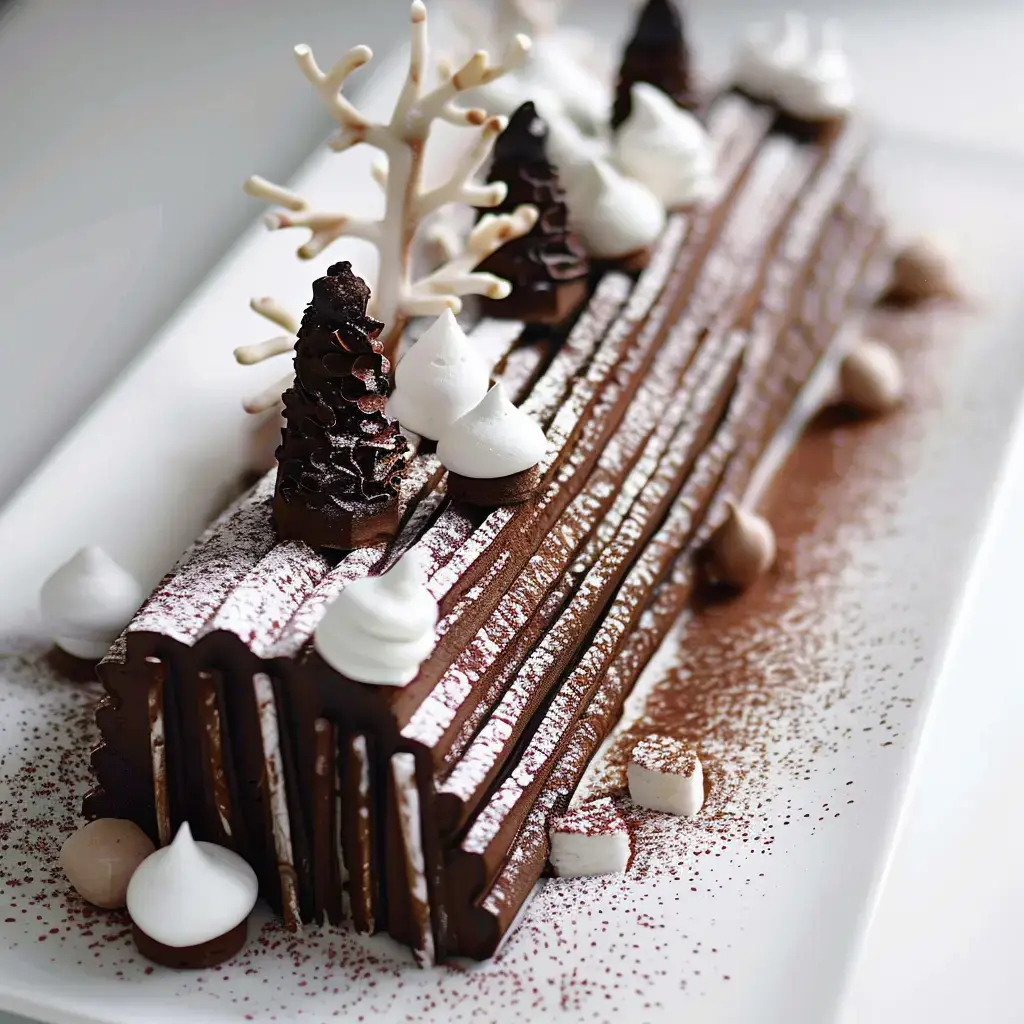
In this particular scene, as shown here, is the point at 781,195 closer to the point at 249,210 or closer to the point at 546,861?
the point at 249,210

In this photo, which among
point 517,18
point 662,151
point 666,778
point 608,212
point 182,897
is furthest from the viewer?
point 517,18

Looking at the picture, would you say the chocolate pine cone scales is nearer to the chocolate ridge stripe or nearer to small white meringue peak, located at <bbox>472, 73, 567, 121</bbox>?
the chocolate ridge stripe

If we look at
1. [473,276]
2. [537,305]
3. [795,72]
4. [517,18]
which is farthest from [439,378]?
[795,72]

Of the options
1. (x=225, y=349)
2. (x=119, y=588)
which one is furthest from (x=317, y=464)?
(x=225, y=349)

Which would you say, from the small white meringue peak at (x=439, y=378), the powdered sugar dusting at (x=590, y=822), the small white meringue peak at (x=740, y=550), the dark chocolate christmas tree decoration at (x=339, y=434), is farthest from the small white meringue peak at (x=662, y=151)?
the powdered sugar dusting at (x=590, y=822)

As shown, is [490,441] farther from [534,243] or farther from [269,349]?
[534,243]

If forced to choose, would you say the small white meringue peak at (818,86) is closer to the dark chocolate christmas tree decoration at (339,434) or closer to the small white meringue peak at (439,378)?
the small white meringue peak at (439,378)
